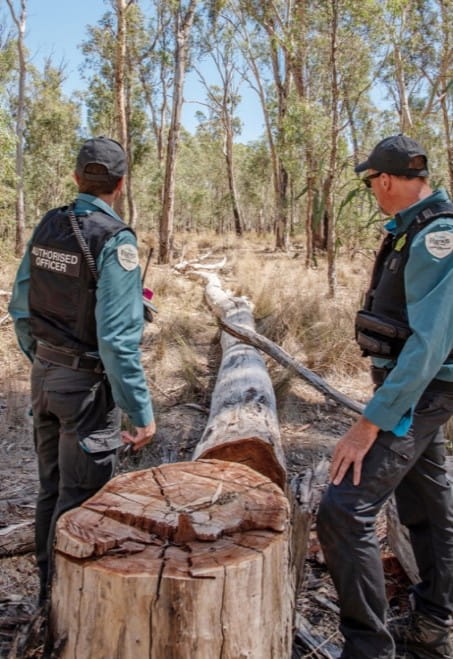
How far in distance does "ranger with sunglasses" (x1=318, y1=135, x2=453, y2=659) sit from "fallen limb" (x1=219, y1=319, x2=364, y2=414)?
234 cm

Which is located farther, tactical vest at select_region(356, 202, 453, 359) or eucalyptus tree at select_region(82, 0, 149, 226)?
eucalyptus tree at select_region(82, 0, 149, 226)

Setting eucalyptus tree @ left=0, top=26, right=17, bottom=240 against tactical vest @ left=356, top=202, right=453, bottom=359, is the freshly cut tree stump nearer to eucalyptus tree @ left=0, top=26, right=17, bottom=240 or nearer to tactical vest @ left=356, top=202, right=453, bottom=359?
tactical vest @ left=356, top=202, right=453, bottom=359

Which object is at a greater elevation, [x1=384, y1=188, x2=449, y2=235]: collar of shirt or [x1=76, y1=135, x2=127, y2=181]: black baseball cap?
[x1=76, y1=135, x2=127, y2=181]: black baseball cap

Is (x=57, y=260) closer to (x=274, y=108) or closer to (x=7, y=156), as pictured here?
(x=7, y=156)

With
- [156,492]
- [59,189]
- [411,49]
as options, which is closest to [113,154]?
Result: [156,492]

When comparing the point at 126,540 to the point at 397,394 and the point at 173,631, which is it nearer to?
the point at 173,631

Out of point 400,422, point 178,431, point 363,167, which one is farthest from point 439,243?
point 178,431

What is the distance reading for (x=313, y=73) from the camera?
22.1m

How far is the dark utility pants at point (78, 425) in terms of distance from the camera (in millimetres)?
2438

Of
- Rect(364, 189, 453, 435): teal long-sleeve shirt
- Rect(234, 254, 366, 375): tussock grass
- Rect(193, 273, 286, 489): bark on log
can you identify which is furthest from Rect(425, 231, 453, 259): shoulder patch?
Rect(234, 254, 366, 375): tussock grass

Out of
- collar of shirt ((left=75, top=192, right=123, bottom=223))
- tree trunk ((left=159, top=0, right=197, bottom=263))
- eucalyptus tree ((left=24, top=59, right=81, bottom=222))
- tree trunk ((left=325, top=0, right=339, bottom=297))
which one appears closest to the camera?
collar of shirt ((left=75, top=192, right=123, bottom=223))

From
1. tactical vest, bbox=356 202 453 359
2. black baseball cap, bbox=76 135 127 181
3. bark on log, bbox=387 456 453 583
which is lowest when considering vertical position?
bark on log, bbox=387 456 453 583

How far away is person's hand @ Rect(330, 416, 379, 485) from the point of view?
2.09 metres

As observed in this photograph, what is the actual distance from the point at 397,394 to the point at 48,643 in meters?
1.40
